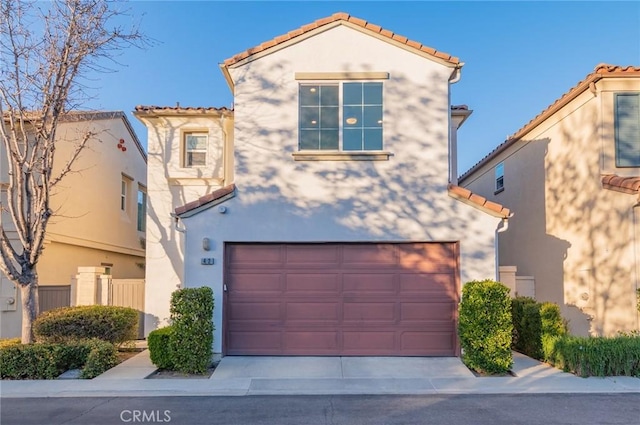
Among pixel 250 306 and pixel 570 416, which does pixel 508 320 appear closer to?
pixel 570 416

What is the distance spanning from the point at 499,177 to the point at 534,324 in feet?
26.2

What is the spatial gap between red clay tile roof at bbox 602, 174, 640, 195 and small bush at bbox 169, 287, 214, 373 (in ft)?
31.5

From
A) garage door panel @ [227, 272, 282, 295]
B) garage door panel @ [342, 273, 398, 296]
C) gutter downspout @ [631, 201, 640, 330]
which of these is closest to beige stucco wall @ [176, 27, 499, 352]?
garage door panel @ [227, 272, 282, 295]

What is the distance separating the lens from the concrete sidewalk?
7375 millimetres

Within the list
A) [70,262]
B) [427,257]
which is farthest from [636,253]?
[70,262]

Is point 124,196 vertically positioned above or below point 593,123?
below

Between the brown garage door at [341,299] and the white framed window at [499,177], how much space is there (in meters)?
7.37

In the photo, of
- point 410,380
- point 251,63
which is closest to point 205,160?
point 251,63

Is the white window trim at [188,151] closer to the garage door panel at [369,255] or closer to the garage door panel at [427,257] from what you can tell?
the garage door panel at [369,255]

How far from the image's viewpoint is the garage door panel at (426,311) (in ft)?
31.6

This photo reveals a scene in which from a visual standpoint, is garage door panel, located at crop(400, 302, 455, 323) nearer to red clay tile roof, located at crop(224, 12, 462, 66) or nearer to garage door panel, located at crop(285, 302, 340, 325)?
garage door panel, located at crop(285, 302, 340, 325)

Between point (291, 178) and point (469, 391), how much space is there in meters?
5.53

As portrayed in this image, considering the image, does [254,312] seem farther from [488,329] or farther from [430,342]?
[488,329]

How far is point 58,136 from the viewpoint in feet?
42.7
